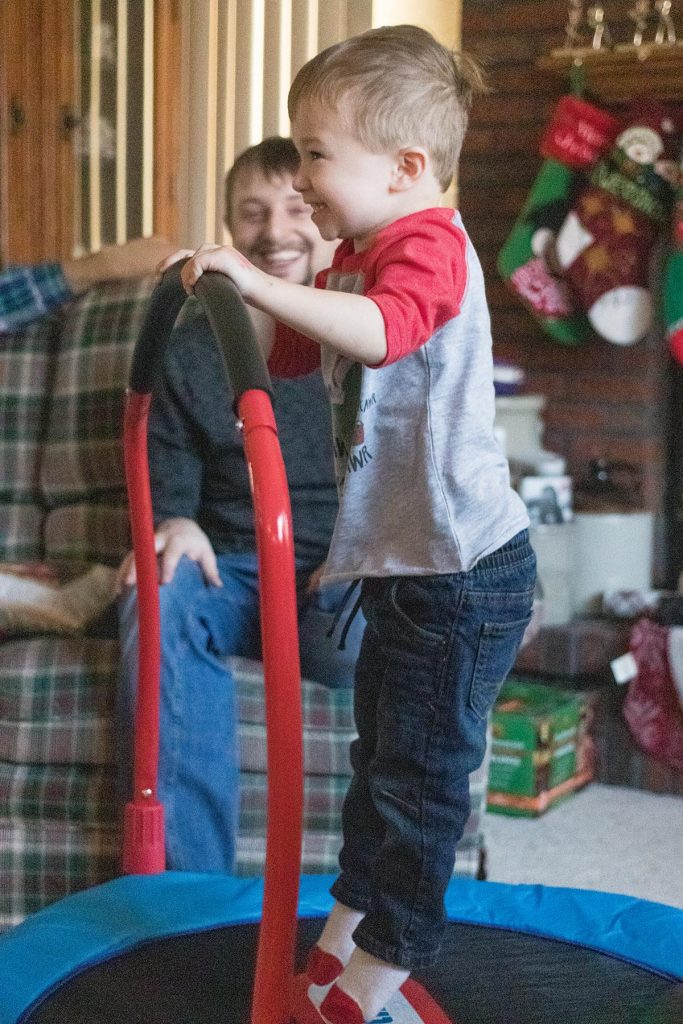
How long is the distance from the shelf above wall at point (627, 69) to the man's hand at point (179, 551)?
5.91ft

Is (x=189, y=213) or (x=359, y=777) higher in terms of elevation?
(x=189, y=213)

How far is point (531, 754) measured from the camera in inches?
109

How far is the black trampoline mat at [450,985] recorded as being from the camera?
1385 mm

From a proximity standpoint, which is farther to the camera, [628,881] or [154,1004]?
[628,881]

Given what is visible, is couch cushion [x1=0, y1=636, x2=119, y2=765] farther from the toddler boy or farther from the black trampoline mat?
the toddler boy

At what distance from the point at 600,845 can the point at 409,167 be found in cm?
173

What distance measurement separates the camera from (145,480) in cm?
163

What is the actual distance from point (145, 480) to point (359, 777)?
48 cm

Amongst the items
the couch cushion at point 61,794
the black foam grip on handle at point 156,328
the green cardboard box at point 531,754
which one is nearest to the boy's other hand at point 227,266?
the black foam grip on handle at point 156,328

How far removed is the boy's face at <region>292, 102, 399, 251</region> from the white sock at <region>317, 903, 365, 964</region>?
73cm

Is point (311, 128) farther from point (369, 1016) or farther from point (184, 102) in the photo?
point (184, 102)

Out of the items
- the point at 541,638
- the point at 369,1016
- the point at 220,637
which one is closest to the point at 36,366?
the point at 220,637

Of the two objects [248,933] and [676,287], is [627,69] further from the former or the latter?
[248,933]

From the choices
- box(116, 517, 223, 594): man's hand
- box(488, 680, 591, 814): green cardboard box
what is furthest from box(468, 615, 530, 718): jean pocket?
box(488, 680, 591, 814): green cardboard box
